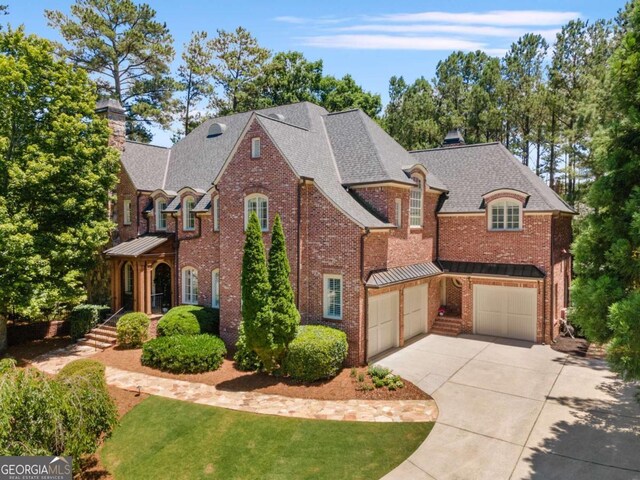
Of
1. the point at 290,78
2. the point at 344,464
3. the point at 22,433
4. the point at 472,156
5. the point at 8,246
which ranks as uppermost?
the point at 290,78

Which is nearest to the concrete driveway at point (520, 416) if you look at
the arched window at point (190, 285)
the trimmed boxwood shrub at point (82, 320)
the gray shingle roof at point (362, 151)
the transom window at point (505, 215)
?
the transom window at point (505, 215)

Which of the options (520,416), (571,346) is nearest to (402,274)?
(520,416)

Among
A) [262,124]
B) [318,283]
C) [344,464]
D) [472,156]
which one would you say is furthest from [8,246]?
[472,156]

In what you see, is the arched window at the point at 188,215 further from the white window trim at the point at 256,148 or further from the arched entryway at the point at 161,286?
the white window trim at the point at 256,148

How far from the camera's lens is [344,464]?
9.91m

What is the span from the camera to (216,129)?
89.4ft

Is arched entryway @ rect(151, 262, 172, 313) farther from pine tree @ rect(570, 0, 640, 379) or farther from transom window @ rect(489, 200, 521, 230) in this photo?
pine tree @ rect(570, 0, 640, 379)

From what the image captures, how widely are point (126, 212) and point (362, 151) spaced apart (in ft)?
50.0

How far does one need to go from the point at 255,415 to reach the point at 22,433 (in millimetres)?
6140

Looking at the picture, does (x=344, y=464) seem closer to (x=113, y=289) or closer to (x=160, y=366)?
(x=160, y=366)

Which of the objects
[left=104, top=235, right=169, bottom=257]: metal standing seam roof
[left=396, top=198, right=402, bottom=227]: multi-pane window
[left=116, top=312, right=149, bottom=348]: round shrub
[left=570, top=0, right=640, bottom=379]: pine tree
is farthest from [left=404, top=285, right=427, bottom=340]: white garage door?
[left=104, top=235, right=169, bottom=257]: metal standing seam roof

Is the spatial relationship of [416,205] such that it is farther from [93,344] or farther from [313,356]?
[93,344]

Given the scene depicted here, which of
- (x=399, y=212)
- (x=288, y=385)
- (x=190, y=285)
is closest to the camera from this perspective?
(x=288, y=385)

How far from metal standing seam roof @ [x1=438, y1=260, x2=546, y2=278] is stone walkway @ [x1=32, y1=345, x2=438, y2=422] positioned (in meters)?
9.00
